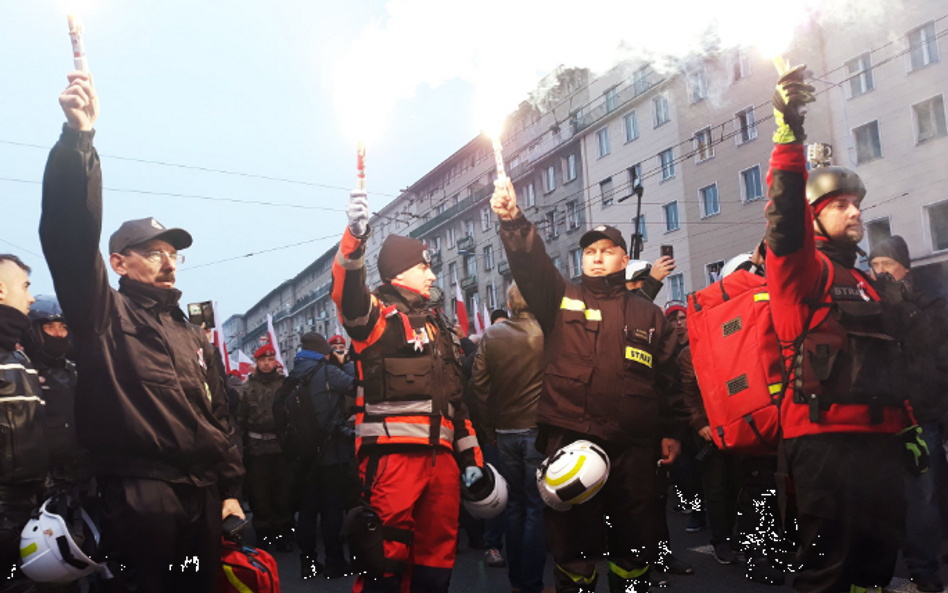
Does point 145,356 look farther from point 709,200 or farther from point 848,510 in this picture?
point 709,200

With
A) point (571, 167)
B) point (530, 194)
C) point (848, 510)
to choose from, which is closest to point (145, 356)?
point (848, 510)

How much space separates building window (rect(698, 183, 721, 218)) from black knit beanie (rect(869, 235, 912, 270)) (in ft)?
83.3

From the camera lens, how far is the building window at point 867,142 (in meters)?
23.9

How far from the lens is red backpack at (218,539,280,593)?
351 cm

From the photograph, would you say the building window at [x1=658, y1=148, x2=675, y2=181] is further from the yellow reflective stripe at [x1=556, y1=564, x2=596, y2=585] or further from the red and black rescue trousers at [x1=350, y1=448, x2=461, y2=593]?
the yellow reflective stripe at [x1=556, y1=564, x2=596, y2=585]

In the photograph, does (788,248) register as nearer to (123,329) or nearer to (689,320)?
(689,320)

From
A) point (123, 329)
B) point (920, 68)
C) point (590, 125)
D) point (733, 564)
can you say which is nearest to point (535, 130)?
point (590, 125)

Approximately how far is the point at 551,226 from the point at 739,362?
4211cm

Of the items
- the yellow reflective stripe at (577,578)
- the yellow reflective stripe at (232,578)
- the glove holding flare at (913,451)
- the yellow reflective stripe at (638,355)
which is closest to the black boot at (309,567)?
the yellow reflective stripe at (577,578)

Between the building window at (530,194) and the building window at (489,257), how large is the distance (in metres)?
5.96

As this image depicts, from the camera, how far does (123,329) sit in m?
3.30

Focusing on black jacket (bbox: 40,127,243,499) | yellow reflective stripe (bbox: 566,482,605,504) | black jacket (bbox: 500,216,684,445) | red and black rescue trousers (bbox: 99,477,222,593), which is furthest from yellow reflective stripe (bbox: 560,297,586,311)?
red and black rescue trousers (bbox: 99,477,222,593)

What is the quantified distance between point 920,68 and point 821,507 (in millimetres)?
23590

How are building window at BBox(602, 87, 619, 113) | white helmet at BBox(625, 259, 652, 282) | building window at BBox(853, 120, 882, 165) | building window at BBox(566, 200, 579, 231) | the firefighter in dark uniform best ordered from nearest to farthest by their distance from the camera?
the firefighter in dark uniform
white helmet at BBox(625, 259, 652, 282)
building window at BBox(853, 120, 882, 165)
building window at BBox(602, 87, 619, 113)
building window at BBox(566, 200, 579, 231)
